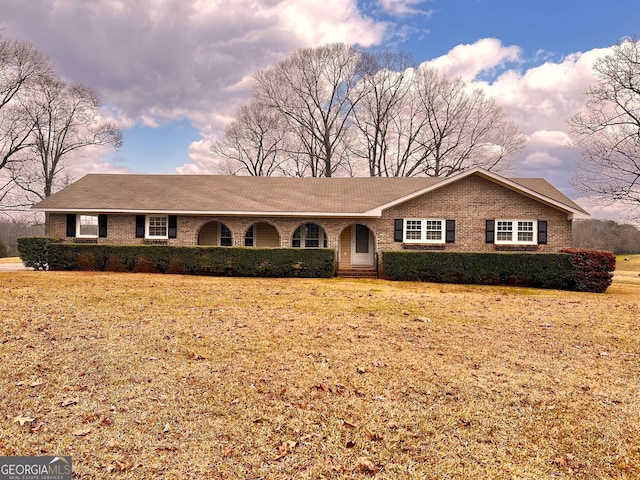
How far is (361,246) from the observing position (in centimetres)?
2014

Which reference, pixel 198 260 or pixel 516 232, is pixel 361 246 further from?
pixel 198 260

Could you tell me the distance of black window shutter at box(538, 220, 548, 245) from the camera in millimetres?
18141

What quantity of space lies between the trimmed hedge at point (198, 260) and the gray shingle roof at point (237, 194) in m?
2.52

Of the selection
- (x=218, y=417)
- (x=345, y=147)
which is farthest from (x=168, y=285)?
(x=345, y=147)

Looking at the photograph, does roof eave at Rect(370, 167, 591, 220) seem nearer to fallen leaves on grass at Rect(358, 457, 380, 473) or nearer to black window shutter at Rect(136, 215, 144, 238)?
black window shutter at Rect(136, 215, 144, 238)

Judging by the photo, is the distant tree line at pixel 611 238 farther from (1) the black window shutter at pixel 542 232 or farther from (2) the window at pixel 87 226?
(2) the window at pixel 87 226

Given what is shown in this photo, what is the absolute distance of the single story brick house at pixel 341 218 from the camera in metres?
18.2

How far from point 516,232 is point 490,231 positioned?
4.18ft

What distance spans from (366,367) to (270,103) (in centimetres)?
3702

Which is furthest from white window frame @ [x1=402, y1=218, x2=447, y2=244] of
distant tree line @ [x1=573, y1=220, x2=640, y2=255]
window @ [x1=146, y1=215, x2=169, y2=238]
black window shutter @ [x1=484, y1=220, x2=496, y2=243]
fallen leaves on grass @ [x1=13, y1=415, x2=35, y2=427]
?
distant tree line @ [x1=573, y1=220, x2=640, y2=255]

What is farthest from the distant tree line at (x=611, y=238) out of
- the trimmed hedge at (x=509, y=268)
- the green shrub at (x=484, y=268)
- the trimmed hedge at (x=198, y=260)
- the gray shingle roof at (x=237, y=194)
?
the trimmed hedge at (x=198, y=260)

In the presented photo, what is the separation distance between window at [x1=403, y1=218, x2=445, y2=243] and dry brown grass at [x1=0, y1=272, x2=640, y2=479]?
9449mm

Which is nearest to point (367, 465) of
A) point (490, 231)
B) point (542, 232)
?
point (490, 231)

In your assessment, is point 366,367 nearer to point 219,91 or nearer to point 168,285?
point 168,285
